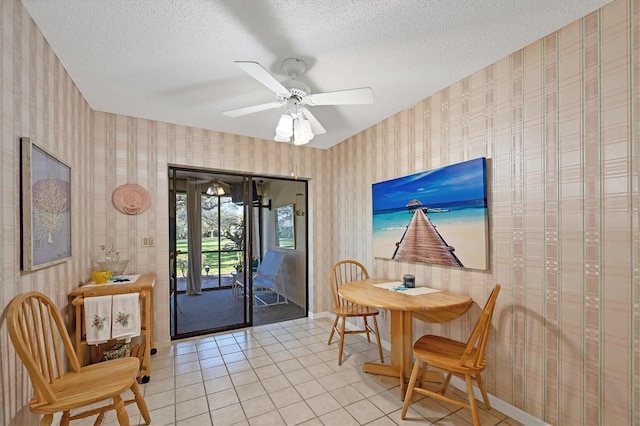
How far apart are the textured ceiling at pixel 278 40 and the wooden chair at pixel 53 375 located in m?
1.59

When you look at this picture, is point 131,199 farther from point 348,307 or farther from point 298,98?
point 348,307

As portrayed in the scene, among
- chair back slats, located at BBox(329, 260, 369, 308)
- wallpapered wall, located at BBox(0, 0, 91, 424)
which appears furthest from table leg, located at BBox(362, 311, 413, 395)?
wallpapered wall, located at BBox(0, 0, 91, 424)

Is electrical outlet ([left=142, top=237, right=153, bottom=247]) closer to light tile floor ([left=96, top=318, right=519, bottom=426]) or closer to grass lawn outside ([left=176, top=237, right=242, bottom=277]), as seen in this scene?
grass lawn outside ([left=176, top=237, right=242, bottom=277])

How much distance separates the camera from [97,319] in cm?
220

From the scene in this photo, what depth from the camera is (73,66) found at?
6.80 ft

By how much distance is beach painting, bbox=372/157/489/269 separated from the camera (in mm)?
2127

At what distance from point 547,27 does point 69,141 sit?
3461 mm

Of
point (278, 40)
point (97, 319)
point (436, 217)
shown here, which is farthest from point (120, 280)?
point (436, 217)

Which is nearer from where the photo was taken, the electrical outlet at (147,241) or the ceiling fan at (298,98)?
the ceiling fan at (298,98)

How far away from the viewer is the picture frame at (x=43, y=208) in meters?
1.46

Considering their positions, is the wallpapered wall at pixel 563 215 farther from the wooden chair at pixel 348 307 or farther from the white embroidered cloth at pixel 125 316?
the white embroidered cloth at pixel 125 316

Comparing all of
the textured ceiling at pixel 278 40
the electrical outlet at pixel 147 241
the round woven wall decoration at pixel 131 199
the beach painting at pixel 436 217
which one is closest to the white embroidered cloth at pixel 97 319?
the electrical outlet at pixel 147 241

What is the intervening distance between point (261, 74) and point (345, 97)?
58 centimetres

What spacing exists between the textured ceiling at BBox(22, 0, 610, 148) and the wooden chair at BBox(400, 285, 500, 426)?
5.36 feet
